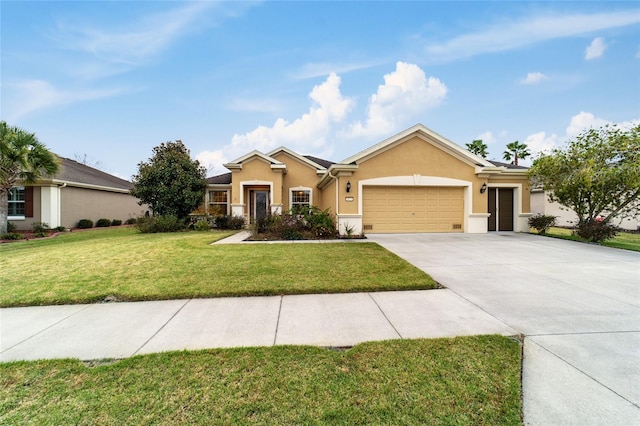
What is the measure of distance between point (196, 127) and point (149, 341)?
63.8 ft

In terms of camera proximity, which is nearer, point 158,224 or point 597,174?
point 597,174

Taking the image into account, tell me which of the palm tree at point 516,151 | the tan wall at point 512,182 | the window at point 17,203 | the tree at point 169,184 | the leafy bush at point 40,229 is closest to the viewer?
the tan wall at point 512,182

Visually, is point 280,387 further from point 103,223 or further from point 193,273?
point 103,223

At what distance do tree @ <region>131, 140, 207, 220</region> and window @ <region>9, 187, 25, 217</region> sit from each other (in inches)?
259

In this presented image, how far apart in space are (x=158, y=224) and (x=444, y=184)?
50.4 ft

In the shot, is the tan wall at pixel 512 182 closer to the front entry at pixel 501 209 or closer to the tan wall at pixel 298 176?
the front entry at pixel 501 209

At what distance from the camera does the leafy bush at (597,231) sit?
404 inches

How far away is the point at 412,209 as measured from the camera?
12844 mm

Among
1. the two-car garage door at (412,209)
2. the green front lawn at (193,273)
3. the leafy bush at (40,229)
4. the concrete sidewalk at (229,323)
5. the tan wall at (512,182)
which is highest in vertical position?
the tan wall at (512,182)

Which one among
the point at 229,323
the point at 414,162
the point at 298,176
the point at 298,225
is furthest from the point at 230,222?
the point at 229,323

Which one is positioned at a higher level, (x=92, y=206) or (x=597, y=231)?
(x=92, y=206)

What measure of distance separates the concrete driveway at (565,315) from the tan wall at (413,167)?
4.60 meters

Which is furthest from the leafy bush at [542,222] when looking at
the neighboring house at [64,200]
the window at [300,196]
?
the neighboring house at [64,200]

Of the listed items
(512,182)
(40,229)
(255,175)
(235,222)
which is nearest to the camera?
(512,182)
